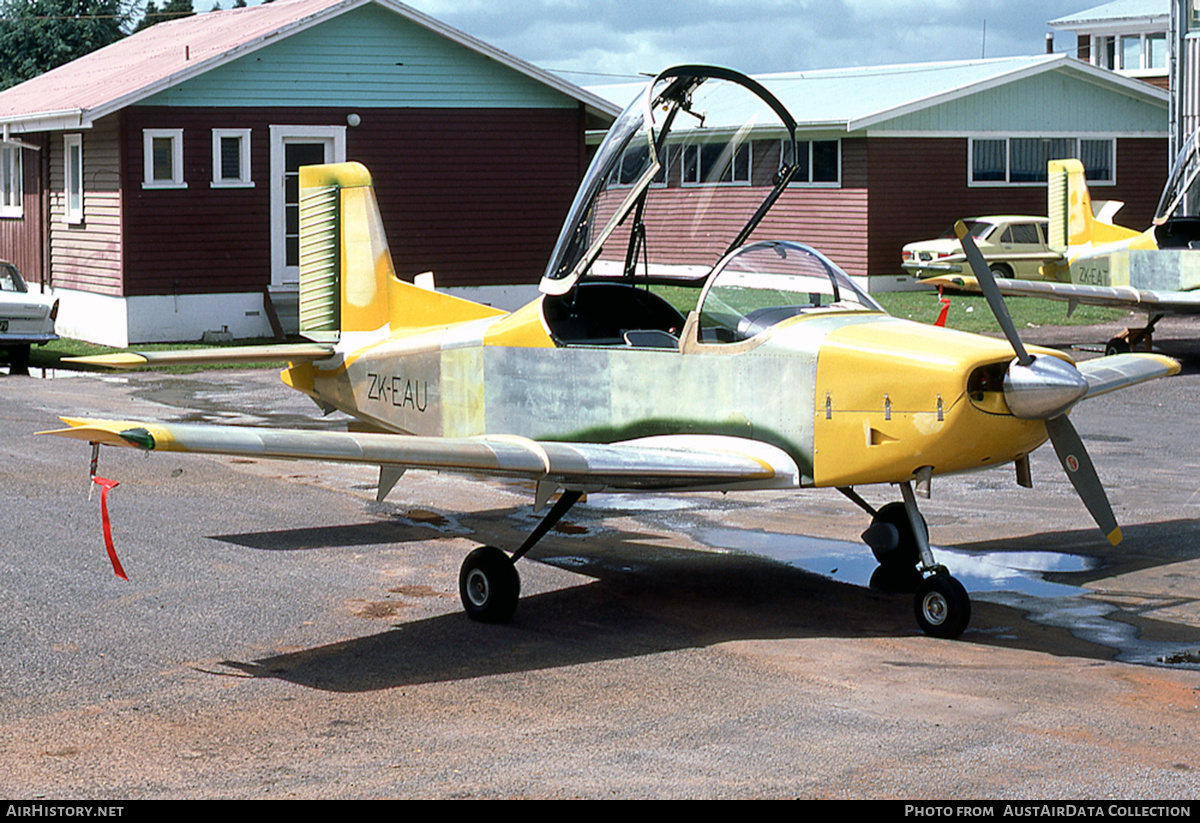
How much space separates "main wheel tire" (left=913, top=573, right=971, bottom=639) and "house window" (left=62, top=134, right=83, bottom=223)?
20469mm

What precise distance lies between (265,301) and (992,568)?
17.1 meters

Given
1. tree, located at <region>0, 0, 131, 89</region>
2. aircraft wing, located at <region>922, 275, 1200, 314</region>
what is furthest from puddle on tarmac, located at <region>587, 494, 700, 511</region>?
tree, located at <region>0, 0, 131, 89</region>

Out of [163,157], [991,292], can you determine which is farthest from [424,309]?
A: [163,157]

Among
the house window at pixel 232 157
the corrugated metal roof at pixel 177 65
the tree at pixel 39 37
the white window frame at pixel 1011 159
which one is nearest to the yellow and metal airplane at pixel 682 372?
the corrugated metal roof at pixel 177 65

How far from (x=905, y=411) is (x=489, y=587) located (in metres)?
2.48

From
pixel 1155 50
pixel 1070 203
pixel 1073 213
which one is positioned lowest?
pixel 1073 213

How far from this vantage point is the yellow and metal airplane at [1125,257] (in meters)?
21.4

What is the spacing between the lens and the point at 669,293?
10.4 m

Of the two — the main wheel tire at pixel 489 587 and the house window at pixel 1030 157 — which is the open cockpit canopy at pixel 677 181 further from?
the house window at pixel 1030 157

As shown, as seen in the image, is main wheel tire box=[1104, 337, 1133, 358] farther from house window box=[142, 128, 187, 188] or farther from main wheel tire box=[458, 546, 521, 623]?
main wheel tire box=[458, 546, 521, 623]

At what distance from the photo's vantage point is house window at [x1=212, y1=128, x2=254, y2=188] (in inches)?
954

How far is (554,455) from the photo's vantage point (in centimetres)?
797

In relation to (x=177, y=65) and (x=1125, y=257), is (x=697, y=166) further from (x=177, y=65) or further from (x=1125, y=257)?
(x=177, y=65)

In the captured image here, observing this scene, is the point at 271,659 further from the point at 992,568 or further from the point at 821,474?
the point at 992,568
